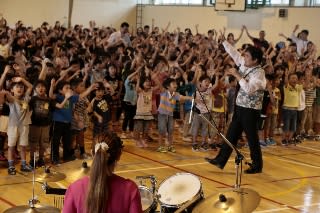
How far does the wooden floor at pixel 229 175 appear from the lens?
22.8 ft

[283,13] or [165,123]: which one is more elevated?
[283,13]

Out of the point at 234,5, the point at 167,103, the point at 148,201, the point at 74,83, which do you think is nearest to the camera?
the point at 148,201

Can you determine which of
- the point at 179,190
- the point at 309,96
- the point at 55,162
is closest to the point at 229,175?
the point at 55,162

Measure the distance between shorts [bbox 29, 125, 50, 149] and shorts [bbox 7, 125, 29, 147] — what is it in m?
0.23

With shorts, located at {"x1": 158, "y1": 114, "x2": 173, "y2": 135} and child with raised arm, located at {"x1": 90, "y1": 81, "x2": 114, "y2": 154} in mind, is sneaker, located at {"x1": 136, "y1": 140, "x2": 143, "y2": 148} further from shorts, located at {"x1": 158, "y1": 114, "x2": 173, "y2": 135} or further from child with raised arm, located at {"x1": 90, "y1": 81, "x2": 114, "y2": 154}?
child with raised arm, located at {"x1": 90, "y1": 81, "x2": 114, "y2": 154}

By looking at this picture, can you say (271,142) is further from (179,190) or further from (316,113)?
(179,190)

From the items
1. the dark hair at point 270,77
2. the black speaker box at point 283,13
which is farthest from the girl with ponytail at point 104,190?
the black speaker box at point 283,13

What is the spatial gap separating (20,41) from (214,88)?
194 inches

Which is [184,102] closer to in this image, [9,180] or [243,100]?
[243,100]

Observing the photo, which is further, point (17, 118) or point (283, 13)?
point (283, 13)

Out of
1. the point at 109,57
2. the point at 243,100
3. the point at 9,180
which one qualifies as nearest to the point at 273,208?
the point at 243,100

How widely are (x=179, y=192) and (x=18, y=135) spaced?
3.41m

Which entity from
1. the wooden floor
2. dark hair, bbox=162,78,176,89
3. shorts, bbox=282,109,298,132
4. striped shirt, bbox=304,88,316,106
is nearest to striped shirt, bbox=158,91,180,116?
dark hair, bbox=162,78,176,89

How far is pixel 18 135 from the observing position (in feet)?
25.6
